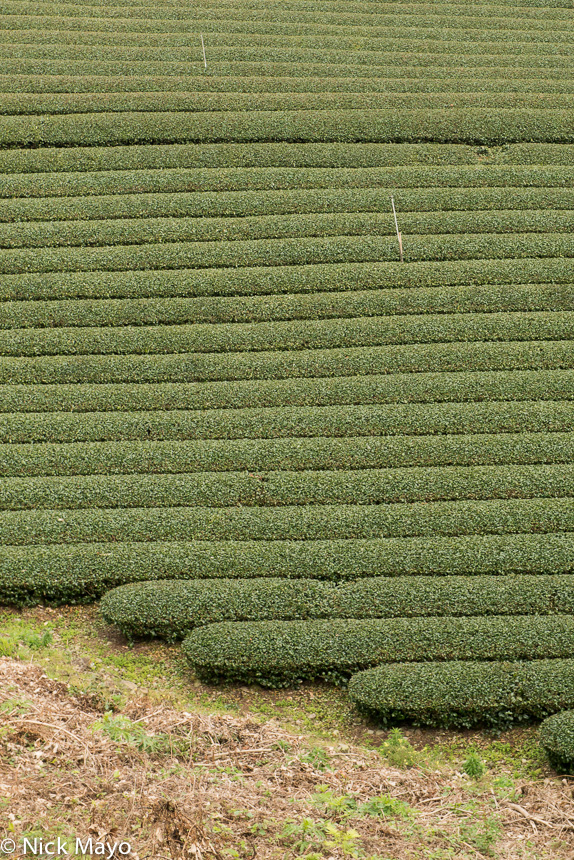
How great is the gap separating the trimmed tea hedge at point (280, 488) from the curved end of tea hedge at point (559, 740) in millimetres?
5804

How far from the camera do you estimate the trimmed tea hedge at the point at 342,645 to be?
15.7 meters

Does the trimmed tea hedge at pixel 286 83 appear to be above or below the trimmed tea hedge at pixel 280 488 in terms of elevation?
above

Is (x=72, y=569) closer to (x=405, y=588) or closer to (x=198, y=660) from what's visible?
(x=198, y=660)

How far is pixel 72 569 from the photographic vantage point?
675 inches

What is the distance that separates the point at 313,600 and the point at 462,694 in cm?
355

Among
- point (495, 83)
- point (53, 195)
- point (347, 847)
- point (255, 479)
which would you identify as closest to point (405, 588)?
point (255, 479)

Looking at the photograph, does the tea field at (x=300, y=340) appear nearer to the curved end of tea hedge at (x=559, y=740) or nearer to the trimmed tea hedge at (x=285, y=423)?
the trimmed tea hedge at (x=285, y=423)

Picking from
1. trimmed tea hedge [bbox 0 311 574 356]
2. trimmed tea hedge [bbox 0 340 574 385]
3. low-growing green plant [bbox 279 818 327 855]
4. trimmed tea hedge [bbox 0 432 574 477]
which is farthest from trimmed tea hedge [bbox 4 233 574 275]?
low-growing green plant [bbox 279 818 327 855]

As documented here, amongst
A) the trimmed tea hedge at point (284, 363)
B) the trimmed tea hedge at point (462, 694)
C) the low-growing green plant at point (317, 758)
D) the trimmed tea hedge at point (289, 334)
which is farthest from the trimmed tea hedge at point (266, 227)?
the low-growing green plant at point (317, 758)

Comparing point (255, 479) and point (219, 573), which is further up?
point (255, 479)

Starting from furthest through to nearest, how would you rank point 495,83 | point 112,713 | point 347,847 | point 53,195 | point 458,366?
point 495,83
point 53,195
point 458,366
point 112,713
point 347,847

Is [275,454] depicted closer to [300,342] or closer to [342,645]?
[300,342]

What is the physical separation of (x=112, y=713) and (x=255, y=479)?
656 centimetres

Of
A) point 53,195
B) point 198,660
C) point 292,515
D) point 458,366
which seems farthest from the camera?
point 53,195
